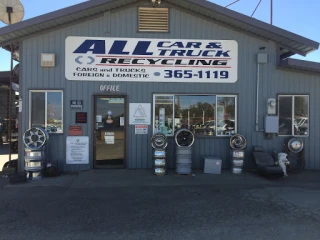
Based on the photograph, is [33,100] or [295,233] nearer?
[295,233]

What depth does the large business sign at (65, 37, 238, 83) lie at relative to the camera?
29.6 ft

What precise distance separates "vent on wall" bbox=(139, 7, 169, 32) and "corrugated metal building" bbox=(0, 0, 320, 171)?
0.03 metres

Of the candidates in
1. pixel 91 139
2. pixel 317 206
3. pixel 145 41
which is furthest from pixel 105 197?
pixel 145 41

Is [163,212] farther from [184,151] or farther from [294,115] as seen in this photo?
[294,115]

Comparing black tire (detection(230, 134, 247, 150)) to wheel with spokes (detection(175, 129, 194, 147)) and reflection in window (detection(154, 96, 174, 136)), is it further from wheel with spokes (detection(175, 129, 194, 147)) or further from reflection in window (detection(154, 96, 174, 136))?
reflection in window (detection(154, 96, 174, 136))

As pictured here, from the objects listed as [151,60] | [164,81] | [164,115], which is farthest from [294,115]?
[151,60]

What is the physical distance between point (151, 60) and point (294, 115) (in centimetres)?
497

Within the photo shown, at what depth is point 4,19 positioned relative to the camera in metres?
9.69

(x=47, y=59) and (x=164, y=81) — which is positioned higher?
(x=47, y=59)

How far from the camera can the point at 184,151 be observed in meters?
8.56

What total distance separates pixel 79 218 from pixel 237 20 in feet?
22.8

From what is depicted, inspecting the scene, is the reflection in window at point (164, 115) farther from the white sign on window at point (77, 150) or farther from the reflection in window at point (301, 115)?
the reflection in window at point (301, 115)

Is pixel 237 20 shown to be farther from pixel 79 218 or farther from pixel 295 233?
pixel 79 218

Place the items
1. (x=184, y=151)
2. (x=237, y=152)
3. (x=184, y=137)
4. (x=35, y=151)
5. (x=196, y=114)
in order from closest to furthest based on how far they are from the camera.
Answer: (x=35, y=151) < (x=184, y=151) < (x=184, y=137) < (x=237, y=152) < (x=196, y=114)
